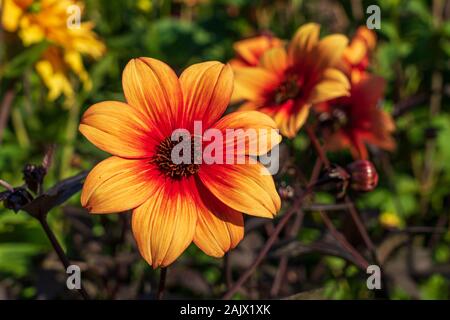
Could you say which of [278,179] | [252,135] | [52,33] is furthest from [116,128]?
[52,33]

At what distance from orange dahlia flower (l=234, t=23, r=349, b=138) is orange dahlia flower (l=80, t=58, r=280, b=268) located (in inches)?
12.1

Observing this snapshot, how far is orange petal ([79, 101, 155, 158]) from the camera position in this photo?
1.12 m

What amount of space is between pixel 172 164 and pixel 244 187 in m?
0.14

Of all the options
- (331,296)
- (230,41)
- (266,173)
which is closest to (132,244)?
(331,296)

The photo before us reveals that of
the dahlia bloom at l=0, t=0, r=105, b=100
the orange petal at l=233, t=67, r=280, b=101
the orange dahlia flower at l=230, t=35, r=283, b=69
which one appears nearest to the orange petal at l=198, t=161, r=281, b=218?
the orange petal at l=233, t=67, r=280, b=101

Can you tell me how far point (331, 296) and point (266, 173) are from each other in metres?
0.60

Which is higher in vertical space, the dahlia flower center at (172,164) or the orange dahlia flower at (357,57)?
the orange dahlia flower at (357,57)

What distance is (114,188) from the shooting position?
42.5 inches

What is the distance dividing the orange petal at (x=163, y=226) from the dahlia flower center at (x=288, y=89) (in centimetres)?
50

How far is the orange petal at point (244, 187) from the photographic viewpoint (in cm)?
110

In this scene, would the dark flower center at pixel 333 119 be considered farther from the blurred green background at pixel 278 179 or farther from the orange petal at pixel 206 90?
the orange petal at pixel 206 90

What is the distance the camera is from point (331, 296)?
63.5 inches

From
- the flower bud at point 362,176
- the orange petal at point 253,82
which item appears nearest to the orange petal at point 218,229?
the flower bud at point 362,176

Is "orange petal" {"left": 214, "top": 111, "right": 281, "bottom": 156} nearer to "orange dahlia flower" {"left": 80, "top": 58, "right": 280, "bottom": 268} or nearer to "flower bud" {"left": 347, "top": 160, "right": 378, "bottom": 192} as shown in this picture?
"orange dahlia flower" {"left": 80, "top": 58, "right": 280, "bottom": 268}
